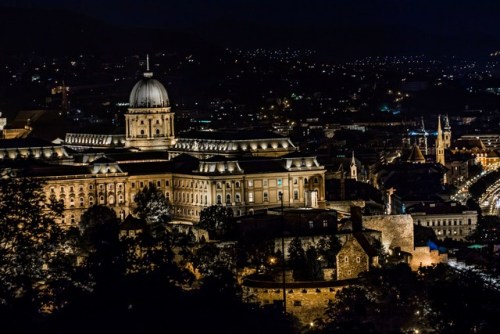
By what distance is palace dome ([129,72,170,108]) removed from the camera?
345 feet

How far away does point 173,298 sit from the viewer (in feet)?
140

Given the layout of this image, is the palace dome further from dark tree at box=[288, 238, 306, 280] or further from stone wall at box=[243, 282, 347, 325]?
stone wall at box=[243, 282, 347, 325]

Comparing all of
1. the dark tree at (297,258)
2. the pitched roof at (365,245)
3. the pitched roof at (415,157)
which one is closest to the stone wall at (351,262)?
the pitched roof at (365,245)

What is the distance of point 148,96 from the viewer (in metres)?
105

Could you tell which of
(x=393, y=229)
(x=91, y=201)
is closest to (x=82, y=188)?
(x=91, y=201)

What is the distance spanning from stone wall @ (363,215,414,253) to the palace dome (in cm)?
3517

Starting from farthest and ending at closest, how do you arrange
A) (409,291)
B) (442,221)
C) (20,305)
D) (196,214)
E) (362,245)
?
(442,221) → (196,214) → (362,245) → (409,291) → (20,305)

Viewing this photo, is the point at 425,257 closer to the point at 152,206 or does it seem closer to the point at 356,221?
the point at 356,221

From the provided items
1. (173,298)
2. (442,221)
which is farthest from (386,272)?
(442,221)

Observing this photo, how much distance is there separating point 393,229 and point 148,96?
119 ft

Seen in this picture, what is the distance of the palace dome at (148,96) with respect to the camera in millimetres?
105062

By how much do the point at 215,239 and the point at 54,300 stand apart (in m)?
28.9

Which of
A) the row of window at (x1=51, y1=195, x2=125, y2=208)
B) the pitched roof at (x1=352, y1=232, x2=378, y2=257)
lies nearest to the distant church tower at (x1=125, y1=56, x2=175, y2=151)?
the row of window at (x1=51, y1=195, x2=125, y2=208)

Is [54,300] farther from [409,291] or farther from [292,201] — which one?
[292,201]
